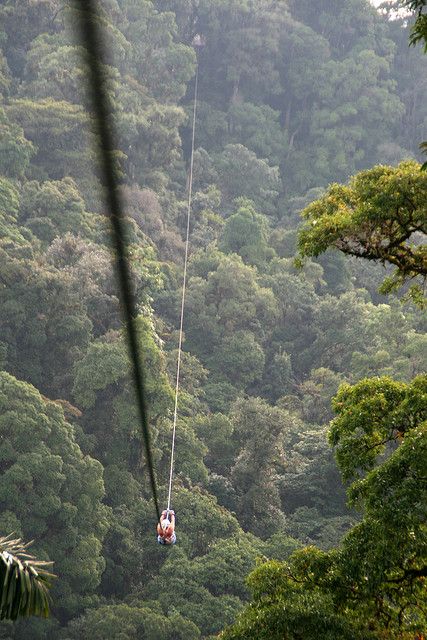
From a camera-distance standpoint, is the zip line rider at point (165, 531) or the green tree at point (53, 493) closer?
the zip line rider at point (165, 531)

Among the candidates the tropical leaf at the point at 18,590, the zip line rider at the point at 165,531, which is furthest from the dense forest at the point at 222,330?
the tropical leaf at the point at 18,590

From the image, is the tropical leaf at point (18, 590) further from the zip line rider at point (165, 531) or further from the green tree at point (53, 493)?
the green tree at point (53, 493)

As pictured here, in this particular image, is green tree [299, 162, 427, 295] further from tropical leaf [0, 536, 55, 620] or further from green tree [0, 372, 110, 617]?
green tree [0, 372, 110, 617]

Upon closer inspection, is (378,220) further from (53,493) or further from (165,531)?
(53,493)

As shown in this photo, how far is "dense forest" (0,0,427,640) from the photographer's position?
8445mm

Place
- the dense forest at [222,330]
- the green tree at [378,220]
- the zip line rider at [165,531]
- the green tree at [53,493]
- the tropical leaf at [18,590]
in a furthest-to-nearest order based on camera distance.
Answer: the green tree at [53,493], the zip line rider at [165,531], the green tree at [378,220], the dense forest at [222,330], the tropical leaf at [18,590]

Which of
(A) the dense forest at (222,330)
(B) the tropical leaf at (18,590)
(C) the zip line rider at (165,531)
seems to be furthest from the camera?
(C) the zip line rider at (165,531)

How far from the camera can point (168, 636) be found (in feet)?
64.1

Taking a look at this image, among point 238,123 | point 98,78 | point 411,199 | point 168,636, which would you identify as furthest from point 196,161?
point 98,78

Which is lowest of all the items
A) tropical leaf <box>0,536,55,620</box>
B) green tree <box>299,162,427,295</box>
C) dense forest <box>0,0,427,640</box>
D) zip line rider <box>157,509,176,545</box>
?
dense forest <box>0,0,427,640</box>

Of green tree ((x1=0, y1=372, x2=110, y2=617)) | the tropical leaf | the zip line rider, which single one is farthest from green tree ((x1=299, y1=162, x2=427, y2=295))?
green tree ((x1=0, y1=372, x2=110, y2=617))

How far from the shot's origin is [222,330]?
3734cm

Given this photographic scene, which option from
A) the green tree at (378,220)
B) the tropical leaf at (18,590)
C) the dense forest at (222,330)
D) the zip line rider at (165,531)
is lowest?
the dense forest at (222,330)

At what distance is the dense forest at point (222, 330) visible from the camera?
8.45 meters
